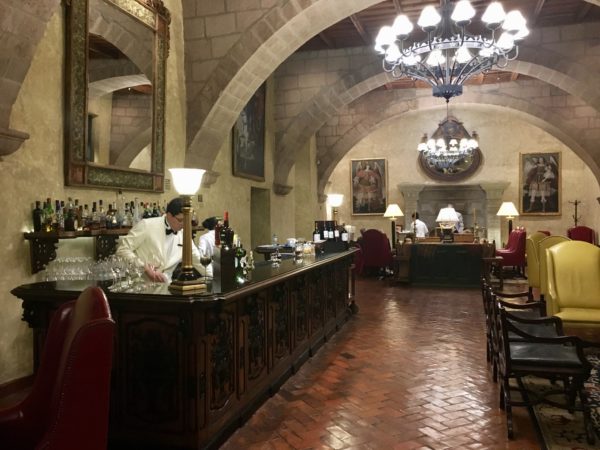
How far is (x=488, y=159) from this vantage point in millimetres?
15555

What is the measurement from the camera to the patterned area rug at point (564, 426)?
9.70ft

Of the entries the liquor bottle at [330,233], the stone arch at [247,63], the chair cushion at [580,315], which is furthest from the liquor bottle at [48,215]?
the chair cushion at [580,315]

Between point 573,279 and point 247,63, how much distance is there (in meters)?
4.28

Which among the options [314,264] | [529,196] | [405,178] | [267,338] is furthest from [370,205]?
[267,338]

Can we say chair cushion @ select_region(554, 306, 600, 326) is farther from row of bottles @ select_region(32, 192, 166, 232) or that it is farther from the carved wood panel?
row of bottles @ select_region(32, 192, 166, 232)

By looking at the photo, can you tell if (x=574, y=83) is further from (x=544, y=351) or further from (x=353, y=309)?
(x=544, y=351)

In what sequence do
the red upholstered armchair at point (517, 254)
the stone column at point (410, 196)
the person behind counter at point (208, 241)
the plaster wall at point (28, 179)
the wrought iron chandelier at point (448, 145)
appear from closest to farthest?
the plaster wall at point (28, 179)
the person behind counter at point (208, 241)
the red upholstered armchair at point (517, 254)
the wrought iron chandelier at point (448, 145)
the stone column at point (410, 196)

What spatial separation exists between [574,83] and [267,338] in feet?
24.6

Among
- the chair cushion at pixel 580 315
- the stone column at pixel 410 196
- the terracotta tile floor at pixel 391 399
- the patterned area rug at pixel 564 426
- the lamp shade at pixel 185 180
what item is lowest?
the terracotta tile floor at pixel 391 399

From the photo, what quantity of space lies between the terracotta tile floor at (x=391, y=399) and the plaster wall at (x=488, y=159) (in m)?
10.3

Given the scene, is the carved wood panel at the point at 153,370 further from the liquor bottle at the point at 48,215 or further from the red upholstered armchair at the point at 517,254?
the red upholstered armchair at the point at 517,254

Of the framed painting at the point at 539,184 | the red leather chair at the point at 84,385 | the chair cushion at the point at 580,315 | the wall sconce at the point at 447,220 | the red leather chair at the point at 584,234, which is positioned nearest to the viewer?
the red leather chair at the point at 84,385

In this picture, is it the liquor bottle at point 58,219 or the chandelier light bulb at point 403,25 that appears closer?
the liquor bottle at point 58,219

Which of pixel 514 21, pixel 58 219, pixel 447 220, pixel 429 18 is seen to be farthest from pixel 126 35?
pixel 447 220
